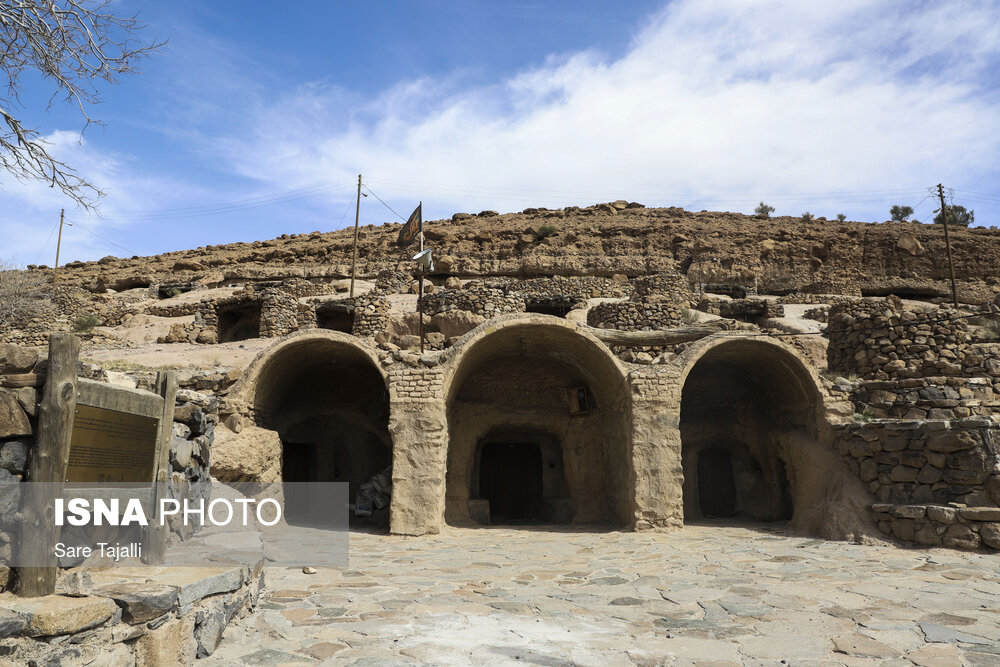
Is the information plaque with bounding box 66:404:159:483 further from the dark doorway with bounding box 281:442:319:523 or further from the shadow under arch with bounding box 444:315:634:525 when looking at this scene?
the dark doorway with bounding box 281:442:319:523

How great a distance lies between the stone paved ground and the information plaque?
1399mm

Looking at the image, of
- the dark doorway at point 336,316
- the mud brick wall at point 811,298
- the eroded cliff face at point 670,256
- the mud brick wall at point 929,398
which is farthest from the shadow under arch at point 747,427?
the eroded cliff face at point 670,256

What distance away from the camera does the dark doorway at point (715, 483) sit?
14.7 m

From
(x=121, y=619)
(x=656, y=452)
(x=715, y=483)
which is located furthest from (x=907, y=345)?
(x=121, y=619)

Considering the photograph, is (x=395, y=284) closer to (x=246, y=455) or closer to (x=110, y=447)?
(x=246, y=455)

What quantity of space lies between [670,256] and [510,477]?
22.0m

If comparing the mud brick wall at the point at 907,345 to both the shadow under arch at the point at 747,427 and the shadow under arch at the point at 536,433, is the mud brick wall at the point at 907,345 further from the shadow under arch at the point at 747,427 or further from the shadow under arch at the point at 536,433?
the shadow under arch at the point at 536,433

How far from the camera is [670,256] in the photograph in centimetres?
3362

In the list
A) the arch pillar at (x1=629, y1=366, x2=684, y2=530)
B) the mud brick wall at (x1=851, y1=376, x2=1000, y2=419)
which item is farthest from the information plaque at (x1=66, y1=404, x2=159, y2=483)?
the mud brick wall at (x1=851, y1=376, x2=1000, y2=419)

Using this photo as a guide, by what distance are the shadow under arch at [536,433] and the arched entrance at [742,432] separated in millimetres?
1846

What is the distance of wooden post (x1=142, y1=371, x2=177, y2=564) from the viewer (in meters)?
4.78

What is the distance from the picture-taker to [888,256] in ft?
112

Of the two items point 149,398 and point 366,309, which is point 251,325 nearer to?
point 366,309

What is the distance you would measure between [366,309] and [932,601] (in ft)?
53.9
